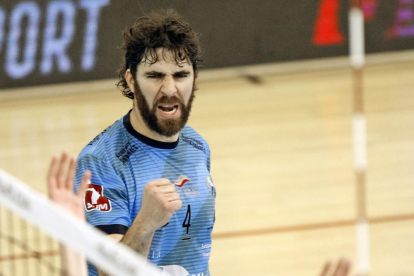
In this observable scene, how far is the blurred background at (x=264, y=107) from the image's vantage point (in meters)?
7.25

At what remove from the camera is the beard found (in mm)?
3406

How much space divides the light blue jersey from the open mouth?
0.58 feet

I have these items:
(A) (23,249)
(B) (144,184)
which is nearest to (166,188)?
(B) (144,184)

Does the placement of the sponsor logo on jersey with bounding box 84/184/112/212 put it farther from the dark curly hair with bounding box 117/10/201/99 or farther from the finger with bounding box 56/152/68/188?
the finger with bounding box 56/152/68/188

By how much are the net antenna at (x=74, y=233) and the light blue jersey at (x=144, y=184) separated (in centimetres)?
103

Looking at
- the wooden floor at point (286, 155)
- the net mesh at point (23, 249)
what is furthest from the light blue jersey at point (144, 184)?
the wooden floor at point (286, 155)

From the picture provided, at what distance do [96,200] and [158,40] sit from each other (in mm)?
762

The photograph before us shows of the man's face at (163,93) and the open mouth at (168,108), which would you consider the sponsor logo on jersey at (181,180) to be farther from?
the open mouth at (168,108)

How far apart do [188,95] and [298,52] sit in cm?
865

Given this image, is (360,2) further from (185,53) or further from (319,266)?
(185,53)

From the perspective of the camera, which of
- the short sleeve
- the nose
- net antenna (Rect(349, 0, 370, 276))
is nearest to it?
the short sleeve

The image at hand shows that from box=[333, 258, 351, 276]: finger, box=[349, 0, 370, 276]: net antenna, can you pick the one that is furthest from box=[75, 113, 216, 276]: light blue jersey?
box=[349, 0, 370, 276]: net antenna

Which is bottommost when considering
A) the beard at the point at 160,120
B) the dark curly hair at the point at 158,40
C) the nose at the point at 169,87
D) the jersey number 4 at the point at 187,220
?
the jersey number 4 at the point at 187,220

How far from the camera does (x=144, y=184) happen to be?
3.35 metres
